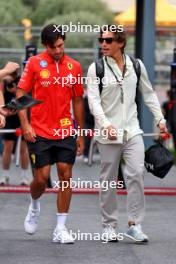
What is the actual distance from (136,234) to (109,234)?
0.90 feet

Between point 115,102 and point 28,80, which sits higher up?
point 28,80

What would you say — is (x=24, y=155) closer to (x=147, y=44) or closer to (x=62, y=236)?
(x=147, y=44)

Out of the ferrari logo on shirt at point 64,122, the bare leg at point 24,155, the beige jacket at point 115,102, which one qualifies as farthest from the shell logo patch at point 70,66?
the bare leg at point 24,155

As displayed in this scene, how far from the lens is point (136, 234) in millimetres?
9406

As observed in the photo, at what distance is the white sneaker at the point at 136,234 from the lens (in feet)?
30.8

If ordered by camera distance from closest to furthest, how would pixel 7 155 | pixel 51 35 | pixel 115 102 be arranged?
pixel 51 35 → pixel 115 102 → pixel 7 155

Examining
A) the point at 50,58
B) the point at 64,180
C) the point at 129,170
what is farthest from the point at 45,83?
the point at 129,170

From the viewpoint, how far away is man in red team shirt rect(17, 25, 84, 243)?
9.34m

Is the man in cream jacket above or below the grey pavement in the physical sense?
above

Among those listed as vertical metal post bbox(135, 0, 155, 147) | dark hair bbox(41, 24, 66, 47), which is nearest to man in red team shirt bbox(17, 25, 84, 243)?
dark hair bbox(41, 24, 66, 47)

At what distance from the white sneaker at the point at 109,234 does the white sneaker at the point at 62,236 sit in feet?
1.09

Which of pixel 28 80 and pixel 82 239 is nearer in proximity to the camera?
pixel 28 80

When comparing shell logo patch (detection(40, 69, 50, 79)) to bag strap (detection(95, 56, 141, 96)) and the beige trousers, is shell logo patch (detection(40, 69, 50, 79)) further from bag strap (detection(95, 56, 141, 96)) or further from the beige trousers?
the beige trousers

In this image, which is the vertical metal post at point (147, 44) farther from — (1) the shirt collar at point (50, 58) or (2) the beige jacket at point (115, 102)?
(1) the shirt collar at point (50, 58)
